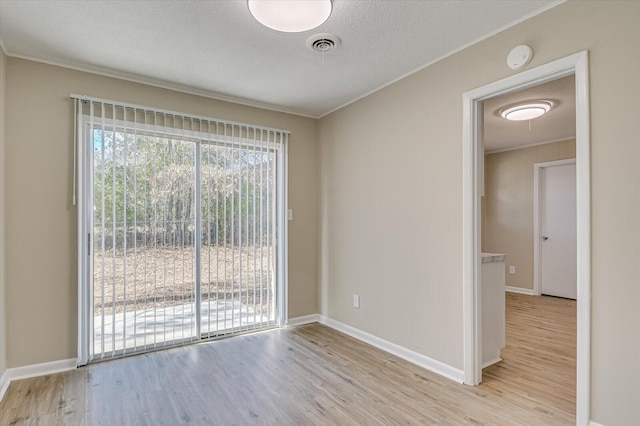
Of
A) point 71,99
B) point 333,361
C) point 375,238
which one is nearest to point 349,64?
point 375,238

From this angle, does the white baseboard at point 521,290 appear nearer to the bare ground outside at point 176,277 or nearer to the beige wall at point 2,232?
the bare ground outside at point 176,277

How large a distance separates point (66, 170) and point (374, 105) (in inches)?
109

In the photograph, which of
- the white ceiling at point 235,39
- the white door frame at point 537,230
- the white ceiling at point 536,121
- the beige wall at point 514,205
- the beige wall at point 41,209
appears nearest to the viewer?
the white ceiling at point 235,39

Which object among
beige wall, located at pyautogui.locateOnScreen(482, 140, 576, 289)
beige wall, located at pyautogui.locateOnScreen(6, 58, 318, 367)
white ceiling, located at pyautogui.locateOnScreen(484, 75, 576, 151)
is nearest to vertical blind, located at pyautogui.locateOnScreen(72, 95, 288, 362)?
beige wall, located at pyautogui.locateOnScreen(6, 58, 318, 367)

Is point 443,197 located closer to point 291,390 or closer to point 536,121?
point 291,390

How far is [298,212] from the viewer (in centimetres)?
399

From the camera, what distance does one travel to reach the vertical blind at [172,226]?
9.32 feet

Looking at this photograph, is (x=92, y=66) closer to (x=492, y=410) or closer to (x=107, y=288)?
(x=107, y=288)

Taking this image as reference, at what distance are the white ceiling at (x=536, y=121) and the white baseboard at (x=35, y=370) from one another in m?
4.17

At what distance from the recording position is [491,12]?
6.79ft

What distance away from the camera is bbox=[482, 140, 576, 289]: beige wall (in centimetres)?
564

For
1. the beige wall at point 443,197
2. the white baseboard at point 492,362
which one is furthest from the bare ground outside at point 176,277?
the white baseboard at point 492,362

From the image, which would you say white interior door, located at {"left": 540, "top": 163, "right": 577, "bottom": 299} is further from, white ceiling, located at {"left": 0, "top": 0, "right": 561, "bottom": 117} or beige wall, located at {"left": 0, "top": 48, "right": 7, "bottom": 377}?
beige wall, located at {"left": 0, "top": 48, "right": 7, "bottom": 377}

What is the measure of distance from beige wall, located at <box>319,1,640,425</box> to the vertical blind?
0.83m
